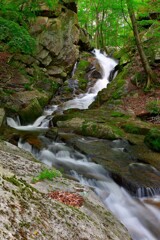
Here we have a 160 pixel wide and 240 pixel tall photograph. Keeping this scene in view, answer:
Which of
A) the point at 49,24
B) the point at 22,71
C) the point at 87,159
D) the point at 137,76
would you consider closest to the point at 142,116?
the point at 137,76

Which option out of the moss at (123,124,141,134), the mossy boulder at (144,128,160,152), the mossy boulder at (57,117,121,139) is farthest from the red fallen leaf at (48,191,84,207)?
the moss at (123,124,141,134)

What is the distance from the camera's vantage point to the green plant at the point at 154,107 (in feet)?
40.1

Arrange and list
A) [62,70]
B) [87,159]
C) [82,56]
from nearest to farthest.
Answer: [87,159] → [62,70] → [82,56]

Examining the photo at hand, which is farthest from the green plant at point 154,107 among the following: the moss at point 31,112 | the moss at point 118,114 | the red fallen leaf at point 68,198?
the red fallen leaf at point 68,198

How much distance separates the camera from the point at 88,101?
16266 mm

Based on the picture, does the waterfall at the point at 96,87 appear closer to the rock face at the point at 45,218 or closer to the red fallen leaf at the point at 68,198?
the red fallen leaf at the point at 68,198

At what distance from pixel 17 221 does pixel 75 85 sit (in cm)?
1684

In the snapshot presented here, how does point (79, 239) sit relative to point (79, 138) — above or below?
above

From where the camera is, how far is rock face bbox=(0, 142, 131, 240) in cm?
211

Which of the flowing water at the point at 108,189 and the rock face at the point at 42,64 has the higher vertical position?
the rock face at the point at 42,64

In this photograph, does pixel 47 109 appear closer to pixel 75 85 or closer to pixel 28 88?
pixel 28 88

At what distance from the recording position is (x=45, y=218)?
2482 millimetres

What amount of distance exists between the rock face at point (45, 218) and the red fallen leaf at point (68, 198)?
0.10 meters

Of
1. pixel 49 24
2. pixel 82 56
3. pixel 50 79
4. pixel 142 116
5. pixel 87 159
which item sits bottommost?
pixel 87 159
